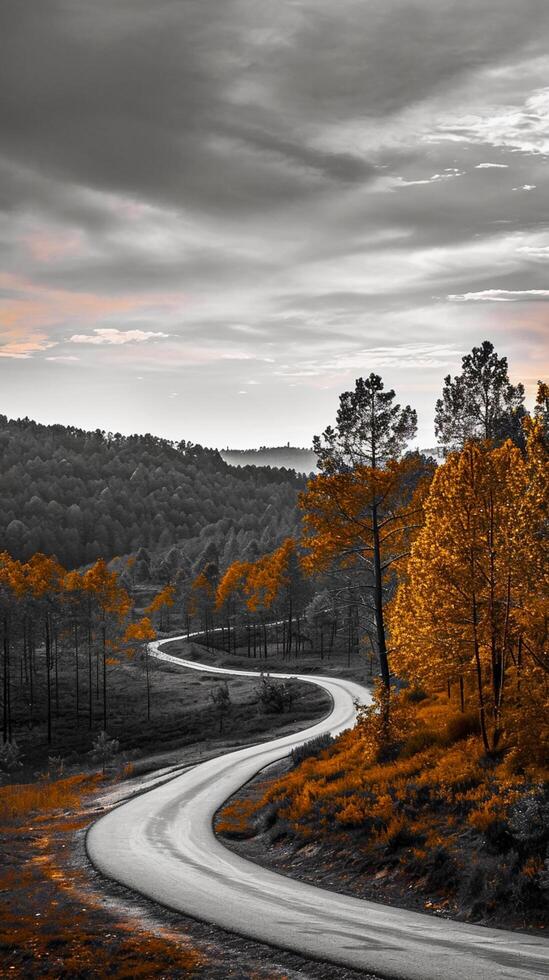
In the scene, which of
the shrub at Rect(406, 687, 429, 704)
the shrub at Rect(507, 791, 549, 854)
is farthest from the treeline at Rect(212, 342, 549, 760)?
the shrub at Rect(406, 687, 429, 704)

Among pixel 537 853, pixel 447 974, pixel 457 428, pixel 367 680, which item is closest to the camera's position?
pixel 447 974

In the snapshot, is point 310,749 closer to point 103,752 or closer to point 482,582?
point 482,582

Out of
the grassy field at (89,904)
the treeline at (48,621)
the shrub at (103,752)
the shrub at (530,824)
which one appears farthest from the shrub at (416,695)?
the treeline at (48,621)

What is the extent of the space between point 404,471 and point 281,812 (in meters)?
12.1

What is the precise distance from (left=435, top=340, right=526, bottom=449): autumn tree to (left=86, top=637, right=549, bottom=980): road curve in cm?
2519

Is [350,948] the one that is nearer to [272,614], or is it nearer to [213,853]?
[213,853]

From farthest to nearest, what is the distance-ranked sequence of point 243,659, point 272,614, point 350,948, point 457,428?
point 272,614 < point 243,659 < point 457,428 < point 350,948

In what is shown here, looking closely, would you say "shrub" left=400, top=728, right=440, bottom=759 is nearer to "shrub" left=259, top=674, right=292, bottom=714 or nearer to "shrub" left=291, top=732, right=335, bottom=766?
"shrub" left=291, top=732, right=335, bottom=766

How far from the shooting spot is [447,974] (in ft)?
37.0

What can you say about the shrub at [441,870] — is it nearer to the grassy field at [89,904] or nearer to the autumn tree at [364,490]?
the grassy field at [89,904]

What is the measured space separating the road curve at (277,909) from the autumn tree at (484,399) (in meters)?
25.2

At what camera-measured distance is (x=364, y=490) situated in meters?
25.2

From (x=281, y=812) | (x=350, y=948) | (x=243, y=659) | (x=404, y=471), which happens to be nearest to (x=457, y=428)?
(x=404, y=471)

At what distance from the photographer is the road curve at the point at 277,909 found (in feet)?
38.7
